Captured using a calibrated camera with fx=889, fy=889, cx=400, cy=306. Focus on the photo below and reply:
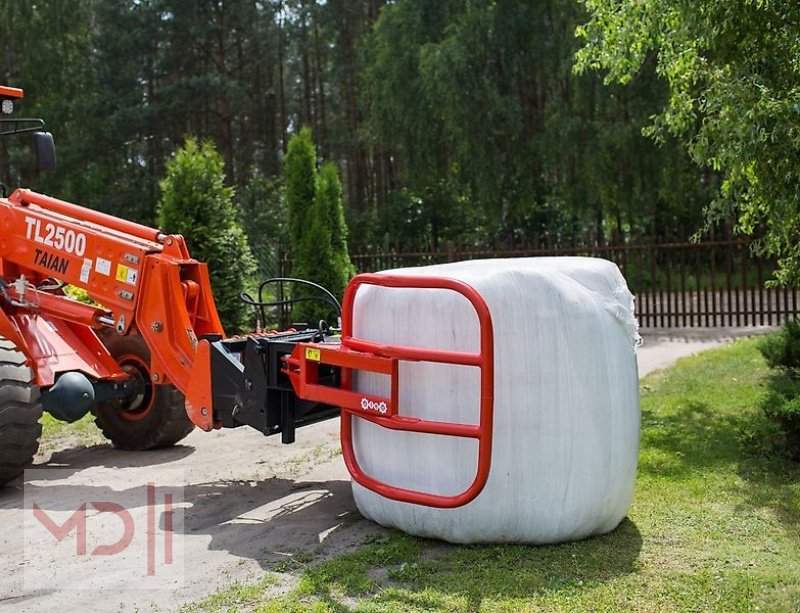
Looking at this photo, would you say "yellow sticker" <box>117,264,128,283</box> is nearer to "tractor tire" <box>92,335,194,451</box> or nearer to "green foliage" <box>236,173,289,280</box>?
"tractor tire" <box>92,335,194,451</box>

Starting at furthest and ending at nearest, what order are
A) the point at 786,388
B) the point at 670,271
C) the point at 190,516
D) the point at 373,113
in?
1. the point at 373,113
2. the point at 670,271
3. the point at 786,388
4. the point at 190,516

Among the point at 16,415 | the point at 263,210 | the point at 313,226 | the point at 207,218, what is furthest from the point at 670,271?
the point at 263,210

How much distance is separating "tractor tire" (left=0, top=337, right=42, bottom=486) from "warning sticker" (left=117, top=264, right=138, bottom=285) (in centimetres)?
91

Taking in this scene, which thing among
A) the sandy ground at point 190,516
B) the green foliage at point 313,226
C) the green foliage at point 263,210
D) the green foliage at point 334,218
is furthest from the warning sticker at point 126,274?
the green foliage at point 263,210

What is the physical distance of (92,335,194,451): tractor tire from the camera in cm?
753

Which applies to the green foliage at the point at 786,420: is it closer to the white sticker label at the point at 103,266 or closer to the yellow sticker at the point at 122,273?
the yellow sticker at the point at 122,273

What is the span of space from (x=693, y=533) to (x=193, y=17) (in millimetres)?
31239

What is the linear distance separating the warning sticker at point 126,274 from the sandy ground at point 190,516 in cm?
150

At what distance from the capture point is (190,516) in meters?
5.77

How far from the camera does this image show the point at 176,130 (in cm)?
3422

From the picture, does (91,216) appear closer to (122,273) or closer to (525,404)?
(122,273)

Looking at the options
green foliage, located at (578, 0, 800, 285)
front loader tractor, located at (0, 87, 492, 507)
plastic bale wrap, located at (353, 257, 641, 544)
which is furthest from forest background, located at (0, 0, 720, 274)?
plastic bale wrap, located at (353, 257, 641, 544)

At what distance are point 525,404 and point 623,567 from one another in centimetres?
95

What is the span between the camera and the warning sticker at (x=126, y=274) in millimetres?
6664
